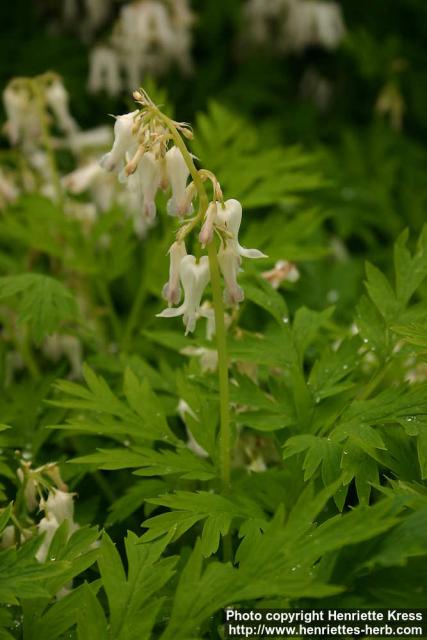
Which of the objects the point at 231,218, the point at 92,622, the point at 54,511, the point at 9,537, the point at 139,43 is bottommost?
the point at 9,537

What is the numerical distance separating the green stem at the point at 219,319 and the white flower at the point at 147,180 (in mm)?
62

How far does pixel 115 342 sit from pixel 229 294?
1289 mm

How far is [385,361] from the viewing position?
191 centimetres

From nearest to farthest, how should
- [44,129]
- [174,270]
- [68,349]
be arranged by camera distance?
[174,270] < [68,349] < [44,129]

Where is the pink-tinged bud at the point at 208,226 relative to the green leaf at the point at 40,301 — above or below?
above

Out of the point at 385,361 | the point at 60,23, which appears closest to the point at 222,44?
the point at 60,23

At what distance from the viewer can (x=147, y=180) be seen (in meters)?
1.61

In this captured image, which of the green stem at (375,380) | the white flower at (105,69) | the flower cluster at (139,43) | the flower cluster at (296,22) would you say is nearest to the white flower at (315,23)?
the flower cluster at (296,22)

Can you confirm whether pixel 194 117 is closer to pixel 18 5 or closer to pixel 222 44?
pixel 222 44

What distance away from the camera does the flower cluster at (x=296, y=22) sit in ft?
14.0

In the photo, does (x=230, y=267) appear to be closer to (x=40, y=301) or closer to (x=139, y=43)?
(x=40, y=301)

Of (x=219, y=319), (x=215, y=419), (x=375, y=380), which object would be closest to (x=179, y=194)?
(x=219, y=319)

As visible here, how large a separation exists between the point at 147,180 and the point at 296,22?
3.06 metres

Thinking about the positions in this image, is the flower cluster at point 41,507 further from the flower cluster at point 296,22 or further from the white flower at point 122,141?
the flower cluster at point 296,22
